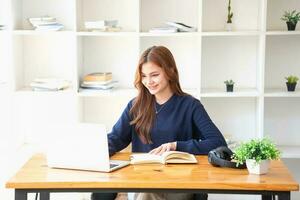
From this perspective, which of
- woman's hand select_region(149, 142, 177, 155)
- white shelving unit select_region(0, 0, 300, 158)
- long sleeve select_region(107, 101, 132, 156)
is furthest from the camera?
white shelving unit select_region(0, 0, 300, 158)

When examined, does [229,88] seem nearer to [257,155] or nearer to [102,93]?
[102,93]

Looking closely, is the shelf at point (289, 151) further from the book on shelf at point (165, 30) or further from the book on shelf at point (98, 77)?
the book on shelf at point (98, 77)

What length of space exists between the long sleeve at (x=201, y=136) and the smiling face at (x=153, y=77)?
24 cm

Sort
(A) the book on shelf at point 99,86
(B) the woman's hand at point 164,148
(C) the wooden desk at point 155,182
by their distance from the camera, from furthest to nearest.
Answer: (A) the book on shelf at point 99,86, (B) the woman's hand at point 164,148, (C) the wooden desk at point 155,182

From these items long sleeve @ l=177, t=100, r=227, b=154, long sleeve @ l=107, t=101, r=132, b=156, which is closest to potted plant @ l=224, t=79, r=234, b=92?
long sleeve @ l=177, t=100, r=227, b=154

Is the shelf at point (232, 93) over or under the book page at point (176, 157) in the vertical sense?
A: over

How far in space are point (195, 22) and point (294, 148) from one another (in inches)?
51.1

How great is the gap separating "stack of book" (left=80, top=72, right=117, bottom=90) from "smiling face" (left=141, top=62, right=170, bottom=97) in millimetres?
1063

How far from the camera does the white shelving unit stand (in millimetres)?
4438

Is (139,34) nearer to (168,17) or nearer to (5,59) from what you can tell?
(168,17)

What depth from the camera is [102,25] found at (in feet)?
13.8

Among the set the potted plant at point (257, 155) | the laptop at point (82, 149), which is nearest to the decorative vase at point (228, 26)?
the potted plant at point (257, 155)

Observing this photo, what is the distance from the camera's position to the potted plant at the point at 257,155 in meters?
2.61

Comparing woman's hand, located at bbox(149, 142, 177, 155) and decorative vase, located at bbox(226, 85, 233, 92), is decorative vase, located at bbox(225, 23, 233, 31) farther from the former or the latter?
woman's hand, located at bbox(149, 142, 177, 155)
